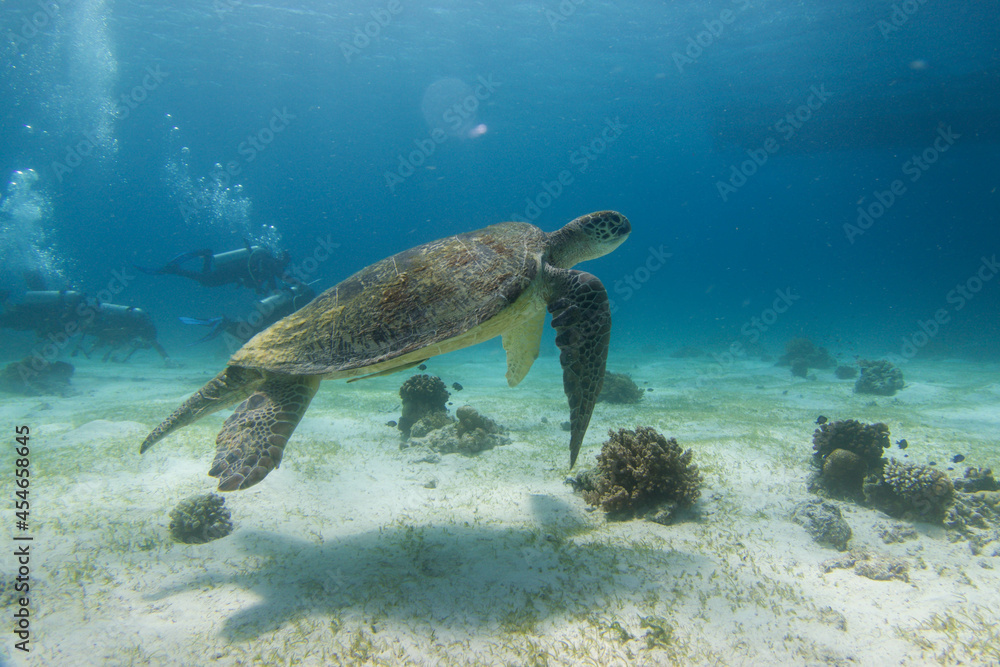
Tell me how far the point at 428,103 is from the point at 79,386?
162ft

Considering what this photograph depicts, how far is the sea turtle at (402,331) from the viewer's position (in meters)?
3.70

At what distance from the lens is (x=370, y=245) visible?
11875cm

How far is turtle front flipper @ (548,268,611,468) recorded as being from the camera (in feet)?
11.8

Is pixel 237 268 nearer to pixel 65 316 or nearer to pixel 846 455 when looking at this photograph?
pixel 65 316

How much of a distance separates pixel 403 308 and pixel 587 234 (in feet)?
8.91

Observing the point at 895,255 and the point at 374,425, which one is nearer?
the point at 374,425

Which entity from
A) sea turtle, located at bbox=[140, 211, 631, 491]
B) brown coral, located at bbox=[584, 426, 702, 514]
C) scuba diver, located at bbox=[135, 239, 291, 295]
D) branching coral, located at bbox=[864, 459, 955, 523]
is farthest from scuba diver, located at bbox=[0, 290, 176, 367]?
branching coral, located at bbox=[864, 459, 955, 523]

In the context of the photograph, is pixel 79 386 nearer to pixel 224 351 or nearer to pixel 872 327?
pixel 224 351

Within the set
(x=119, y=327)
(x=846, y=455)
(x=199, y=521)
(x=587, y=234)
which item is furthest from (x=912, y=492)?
(x=119, y=327)

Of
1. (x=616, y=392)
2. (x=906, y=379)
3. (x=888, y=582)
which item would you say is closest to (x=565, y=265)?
(x=888, y=582)

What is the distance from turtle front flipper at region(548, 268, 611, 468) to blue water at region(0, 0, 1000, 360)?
13.3 metres

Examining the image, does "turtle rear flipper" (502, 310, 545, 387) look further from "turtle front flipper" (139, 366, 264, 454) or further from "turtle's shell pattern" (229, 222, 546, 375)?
"turtle front flipper" (139, 366, 264, 454)

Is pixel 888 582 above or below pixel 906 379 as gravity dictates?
below

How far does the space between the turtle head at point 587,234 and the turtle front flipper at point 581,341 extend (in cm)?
98
